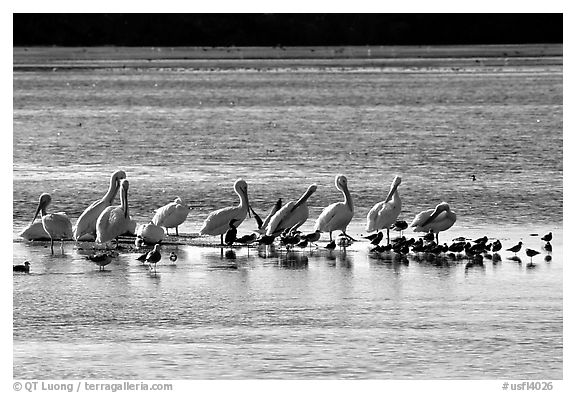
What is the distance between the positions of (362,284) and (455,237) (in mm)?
2061

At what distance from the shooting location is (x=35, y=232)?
36.8ft

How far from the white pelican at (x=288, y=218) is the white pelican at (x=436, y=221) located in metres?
0.96

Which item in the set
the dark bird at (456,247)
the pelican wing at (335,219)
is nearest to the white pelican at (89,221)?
the pelican wing at (335,219)

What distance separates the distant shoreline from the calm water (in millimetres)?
26708

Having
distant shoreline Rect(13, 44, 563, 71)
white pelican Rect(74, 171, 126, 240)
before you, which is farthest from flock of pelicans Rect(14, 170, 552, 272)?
distant shoreline Rect(13, 44, 563, 71)

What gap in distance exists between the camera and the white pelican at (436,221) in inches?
433

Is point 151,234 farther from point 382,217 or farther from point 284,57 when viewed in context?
point 284,57

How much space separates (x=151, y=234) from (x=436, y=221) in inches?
95.0

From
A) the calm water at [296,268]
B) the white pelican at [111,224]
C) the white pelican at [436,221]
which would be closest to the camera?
the calm water at [296,268]

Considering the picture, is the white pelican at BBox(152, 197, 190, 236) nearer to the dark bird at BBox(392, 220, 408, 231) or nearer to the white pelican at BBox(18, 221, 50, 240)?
the white pelican at BBox(18, 221, 50, 240)

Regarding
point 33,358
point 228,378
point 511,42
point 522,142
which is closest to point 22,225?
point 33,358

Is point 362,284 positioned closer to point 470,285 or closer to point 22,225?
point 470,285

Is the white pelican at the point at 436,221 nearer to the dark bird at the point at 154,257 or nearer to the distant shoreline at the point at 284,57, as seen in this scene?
the dark bird at the point at 154,257

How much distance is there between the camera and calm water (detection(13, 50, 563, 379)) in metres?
7.54
